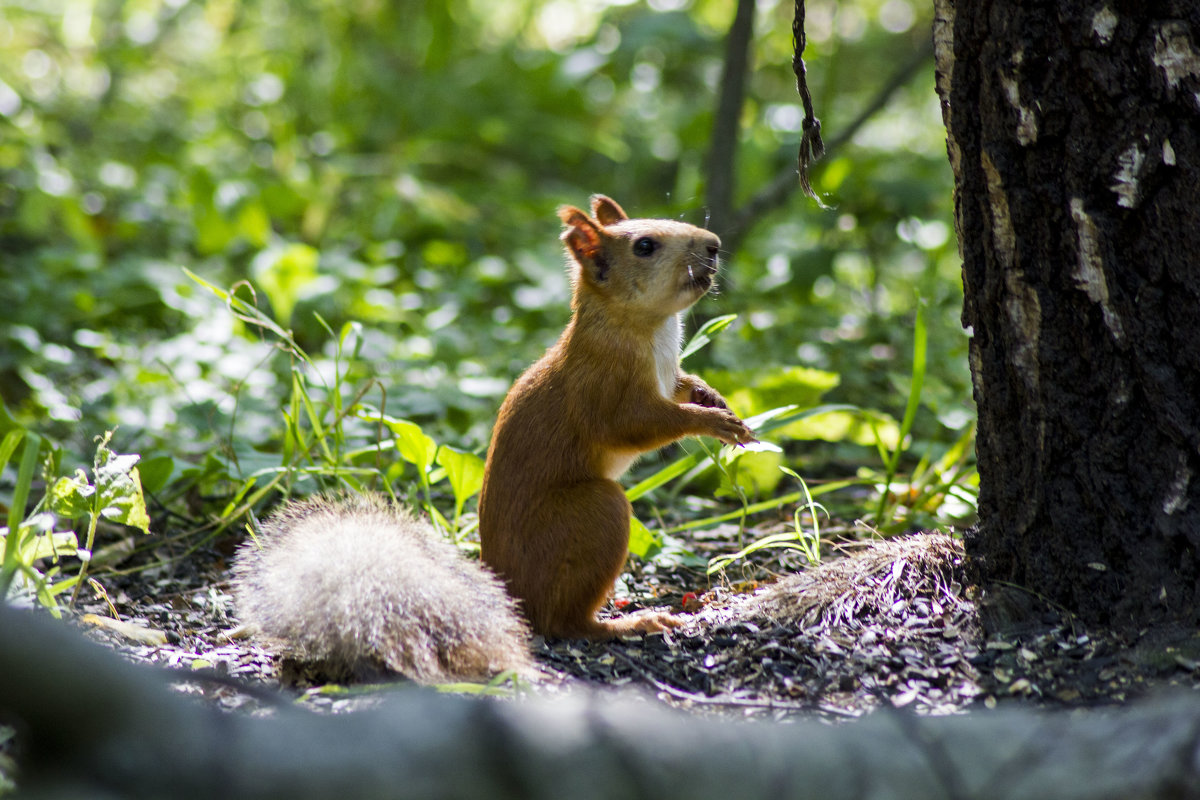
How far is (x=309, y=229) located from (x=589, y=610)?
4.88 meters

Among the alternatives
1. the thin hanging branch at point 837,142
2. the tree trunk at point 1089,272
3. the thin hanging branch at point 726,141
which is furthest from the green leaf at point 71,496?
the thin hanging branch at point 726,141

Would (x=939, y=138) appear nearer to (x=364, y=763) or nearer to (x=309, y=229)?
(x=309, y=229)

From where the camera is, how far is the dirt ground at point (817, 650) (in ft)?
6.49

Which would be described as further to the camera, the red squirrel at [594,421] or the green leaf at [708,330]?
the green leaf at [708,330]

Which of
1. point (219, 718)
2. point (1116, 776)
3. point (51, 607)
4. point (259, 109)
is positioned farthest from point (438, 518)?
point (259, 109)

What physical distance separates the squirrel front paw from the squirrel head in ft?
1.14

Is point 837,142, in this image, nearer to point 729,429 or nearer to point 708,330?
point 708,330

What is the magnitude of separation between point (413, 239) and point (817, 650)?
5086 mm

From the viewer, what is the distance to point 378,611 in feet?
6.77

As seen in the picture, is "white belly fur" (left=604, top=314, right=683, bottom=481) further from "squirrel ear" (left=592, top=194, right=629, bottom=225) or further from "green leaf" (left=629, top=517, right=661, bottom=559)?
"squirrel ear" (left=592, top=194, right=629, bottom=225)

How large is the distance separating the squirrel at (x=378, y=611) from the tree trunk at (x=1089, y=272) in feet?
3.67

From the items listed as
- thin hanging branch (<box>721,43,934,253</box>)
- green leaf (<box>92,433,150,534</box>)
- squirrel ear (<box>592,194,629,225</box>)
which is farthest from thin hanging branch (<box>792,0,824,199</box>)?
thin hanging branch (<box>721,43,934,253</box>)

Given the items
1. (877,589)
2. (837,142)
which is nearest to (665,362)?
(877,589)

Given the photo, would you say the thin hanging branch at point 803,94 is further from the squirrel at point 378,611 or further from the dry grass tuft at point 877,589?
the squirrel at point 378,611
